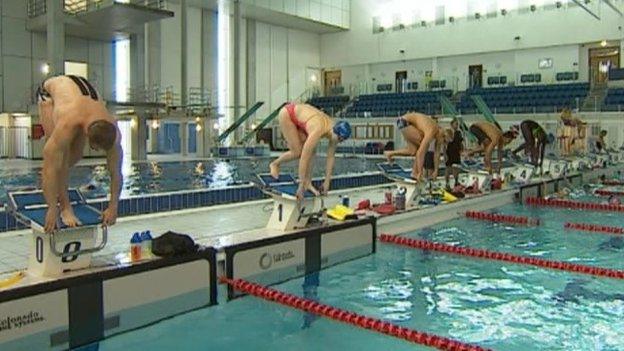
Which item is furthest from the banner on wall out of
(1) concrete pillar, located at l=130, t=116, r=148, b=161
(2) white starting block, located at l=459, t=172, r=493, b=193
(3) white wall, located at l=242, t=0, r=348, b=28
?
(2) white starting block, located at l=459, t=172, r=493, b=193

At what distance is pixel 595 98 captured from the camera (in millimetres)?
21844

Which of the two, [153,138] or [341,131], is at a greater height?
[153,138]

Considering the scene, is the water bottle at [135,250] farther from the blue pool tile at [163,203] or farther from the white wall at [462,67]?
the white wall at [462,67]

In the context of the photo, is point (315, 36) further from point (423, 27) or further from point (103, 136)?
point (103, 136)

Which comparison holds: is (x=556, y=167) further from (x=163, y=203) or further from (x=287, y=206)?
(x=287, y=206)

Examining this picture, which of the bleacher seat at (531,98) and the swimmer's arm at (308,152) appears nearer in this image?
the swimmer's arm at (308,152)

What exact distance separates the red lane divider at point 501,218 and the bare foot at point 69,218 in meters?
6.08

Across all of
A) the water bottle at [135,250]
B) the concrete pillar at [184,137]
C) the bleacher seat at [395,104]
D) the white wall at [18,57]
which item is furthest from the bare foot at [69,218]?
the bleacher seat at [395,104]

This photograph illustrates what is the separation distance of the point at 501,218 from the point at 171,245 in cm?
539

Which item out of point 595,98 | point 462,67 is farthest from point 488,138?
point 462,67

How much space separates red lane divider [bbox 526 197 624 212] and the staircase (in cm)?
1264

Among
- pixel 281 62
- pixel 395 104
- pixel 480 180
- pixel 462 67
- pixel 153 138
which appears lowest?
pixel 480 180

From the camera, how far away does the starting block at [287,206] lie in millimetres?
5590

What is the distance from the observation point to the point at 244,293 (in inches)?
188
